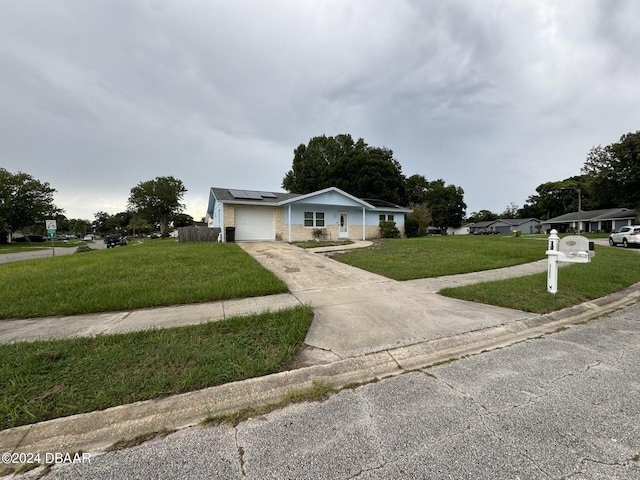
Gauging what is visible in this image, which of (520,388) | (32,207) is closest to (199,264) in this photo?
(520,388)

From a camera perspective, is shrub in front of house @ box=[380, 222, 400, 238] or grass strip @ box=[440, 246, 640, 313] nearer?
grass strip @ box=[440, 246, 640, 313]

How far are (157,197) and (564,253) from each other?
5544 cm

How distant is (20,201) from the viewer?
37.0 m

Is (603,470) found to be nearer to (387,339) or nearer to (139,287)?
(387,339)

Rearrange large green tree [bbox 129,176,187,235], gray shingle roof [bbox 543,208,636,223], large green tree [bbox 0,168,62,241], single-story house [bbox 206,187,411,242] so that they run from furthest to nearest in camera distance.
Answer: large green tree [bbox 129,176,187,235] → gray shingle roof [bbox 543,208,636,223] → large green tree [bbox 0,168,62,241] → single-story house [bbox 206,187,411,242]

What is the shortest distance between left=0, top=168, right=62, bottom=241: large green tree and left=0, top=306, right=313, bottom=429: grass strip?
1937 inches

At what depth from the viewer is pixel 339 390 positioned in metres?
2.46

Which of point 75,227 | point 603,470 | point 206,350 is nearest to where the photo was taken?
point 603,470

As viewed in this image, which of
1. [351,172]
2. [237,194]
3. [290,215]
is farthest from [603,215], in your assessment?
[237,194]

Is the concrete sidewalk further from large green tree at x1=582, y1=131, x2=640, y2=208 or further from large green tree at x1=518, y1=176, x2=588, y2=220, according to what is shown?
large green tree at x1=518, y1=176, x2=588, y2=220

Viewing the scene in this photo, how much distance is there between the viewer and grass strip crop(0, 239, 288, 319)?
4625 millimetres

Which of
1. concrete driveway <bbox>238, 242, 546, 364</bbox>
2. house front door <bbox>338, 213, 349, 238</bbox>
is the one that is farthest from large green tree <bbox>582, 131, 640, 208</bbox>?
concrete driveway <bbox>238, 242, 546, 364</bbox>

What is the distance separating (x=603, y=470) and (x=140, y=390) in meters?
3.35

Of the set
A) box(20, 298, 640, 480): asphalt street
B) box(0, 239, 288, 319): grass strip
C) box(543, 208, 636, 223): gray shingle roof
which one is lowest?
box(20, 298, 640, 480): asphalt street
